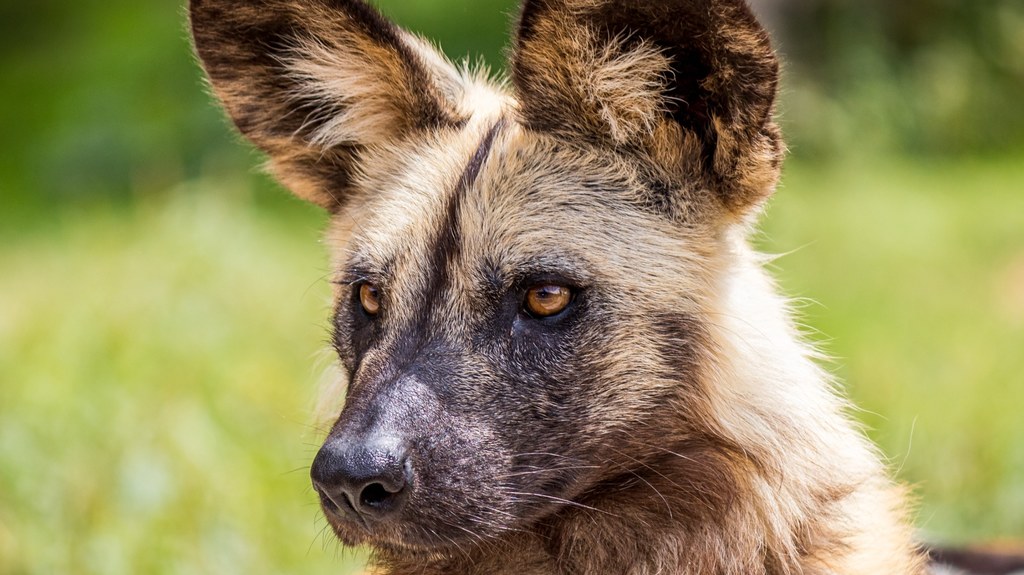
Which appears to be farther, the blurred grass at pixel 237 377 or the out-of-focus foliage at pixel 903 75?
the out-of-focus foliage at pixel 903 75

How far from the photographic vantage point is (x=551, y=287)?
315cm

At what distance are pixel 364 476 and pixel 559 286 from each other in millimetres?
728

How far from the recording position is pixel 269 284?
8.00 meters

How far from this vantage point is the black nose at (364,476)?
9.28ft

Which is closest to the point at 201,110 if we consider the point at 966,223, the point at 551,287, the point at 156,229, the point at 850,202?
the point at 156,229

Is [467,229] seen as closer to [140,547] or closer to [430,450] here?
[430,450]

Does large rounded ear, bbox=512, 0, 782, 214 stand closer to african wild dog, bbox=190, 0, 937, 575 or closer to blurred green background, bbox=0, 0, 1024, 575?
african wild dog, bbox=190, 0, 937, 575

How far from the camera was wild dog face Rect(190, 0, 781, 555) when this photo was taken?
116 inches

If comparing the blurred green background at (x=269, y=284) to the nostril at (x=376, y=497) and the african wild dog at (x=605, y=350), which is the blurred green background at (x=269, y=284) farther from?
the nostril at (x=376, y=497)

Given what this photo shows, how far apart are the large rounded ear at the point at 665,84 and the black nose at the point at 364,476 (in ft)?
3.46

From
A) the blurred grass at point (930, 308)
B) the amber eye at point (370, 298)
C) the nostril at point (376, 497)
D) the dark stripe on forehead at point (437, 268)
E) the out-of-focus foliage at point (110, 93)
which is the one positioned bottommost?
the out-of-focus foliage at point (110, 93)

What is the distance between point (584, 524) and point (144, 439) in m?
2.58

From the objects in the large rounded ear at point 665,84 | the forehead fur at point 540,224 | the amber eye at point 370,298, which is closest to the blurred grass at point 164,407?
the amber eye at point 370,298

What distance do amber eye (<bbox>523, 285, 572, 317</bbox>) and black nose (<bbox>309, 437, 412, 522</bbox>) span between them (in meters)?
0.53
